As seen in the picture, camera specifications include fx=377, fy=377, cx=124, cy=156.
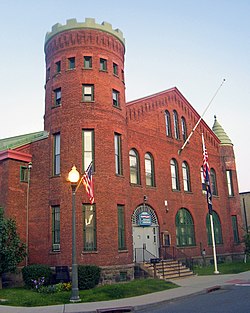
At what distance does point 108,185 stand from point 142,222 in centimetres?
481

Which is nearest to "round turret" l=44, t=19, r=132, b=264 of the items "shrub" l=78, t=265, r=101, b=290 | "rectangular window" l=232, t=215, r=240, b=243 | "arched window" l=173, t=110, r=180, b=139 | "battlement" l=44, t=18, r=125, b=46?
"battlement" l=44, t=18, r=125, b=46

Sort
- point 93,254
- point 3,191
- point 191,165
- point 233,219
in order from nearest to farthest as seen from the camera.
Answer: point 93,254 → point 3,191 → point 191,165 → point 233,219

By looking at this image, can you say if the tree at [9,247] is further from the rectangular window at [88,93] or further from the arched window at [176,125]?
the arched window at [176,125]

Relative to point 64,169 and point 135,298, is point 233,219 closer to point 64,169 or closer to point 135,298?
point 64,169

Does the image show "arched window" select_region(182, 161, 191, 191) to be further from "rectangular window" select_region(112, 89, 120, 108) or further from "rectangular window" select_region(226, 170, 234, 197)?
"rectangular window" select_region(112, 89, 120, 108)

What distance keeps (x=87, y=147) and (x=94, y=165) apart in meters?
1.16

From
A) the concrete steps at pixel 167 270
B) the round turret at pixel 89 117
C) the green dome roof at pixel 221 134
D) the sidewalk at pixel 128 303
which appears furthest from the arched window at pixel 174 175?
the sidewalk at pixel 128 303

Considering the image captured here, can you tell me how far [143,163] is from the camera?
26438 mm

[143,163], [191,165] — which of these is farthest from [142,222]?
[191,165]

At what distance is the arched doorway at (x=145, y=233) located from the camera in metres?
24.5

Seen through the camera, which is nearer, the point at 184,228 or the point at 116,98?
the point at 116,98

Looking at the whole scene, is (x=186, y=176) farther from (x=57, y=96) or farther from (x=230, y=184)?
(x=57, y=96)

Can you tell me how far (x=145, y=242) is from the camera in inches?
992

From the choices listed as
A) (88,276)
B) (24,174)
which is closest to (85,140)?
(24,174)
